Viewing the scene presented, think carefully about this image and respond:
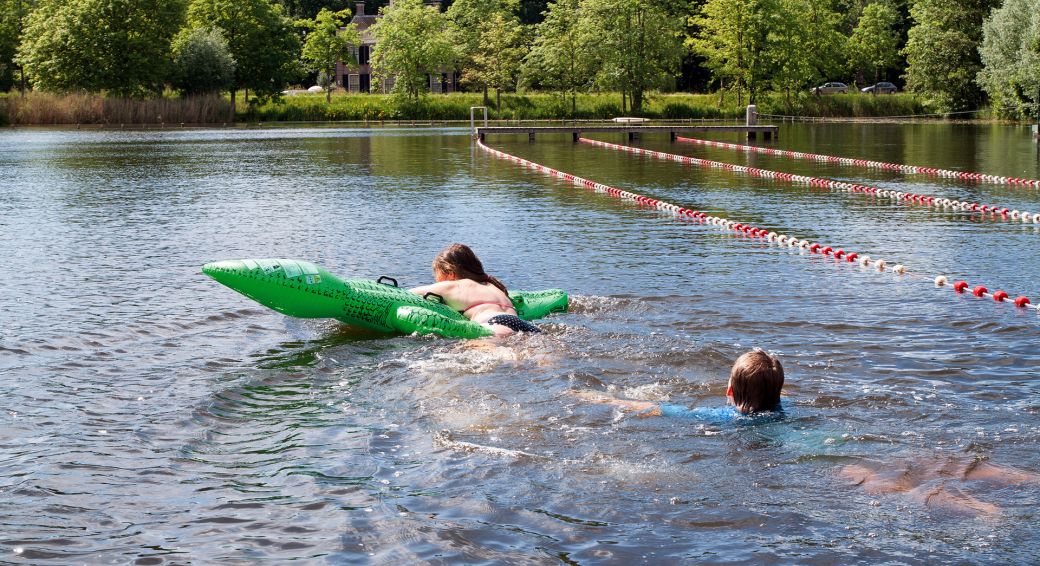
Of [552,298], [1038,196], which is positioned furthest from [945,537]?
[1038,196]

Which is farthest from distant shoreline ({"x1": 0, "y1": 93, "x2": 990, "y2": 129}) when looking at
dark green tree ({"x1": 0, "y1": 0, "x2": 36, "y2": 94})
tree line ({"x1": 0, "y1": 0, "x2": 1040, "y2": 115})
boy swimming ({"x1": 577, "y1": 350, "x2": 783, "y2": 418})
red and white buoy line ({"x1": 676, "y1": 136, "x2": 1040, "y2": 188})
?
boy swimming ({"x1": 577, "y1": 350, "x2": 783, "y2": 418})

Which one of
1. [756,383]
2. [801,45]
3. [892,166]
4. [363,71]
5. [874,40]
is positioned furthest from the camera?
[363,71]

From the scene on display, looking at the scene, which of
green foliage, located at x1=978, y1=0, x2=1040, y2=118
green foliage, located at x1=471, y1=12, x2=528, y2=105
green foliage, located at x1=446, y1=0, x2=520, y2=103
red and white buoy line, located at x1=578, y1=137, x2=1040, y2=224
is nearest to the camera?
red and white buoy line, located at x1=578, y1=137, x2=1040, y2=224

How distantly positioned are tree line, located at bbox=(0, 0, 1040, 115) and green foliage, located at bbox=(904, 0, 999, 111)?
0.31 ft

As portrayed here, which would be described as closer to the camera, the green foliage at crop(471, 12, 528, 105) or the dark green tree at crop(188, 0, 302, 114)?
the green foliage at crop(471, 12, 528, 105)

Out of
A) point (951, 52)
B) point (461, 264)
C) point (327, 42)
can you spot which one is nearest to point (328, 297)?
point (461, 264)

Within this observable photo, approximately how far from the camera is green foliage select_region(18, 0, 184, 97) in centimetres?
8481

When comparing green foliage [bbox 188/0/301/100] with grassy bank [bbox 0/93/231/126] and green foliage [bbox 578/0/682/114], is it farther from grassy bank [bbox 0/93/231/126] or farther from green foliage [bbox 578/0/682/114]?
green foliage [bbox 578/0/682/114]

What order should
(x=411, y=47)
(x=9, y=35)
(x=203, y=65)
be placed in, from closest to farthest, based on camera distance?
1. (x=203, y=65)
2. (x=411, y=47)
3. (x=9, y=35)

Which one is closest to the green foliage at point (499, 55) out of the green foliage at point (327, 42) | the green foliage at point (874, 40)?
the green foliage at point (327, 42)

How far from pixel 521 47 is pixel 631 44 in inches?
376

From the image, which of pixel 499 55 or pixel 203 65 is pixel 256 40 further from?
pixel 499 55

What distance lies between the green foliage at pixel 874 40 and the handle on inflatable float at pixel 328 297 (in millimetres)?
85187

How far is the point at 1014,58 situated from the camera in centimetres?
6269
